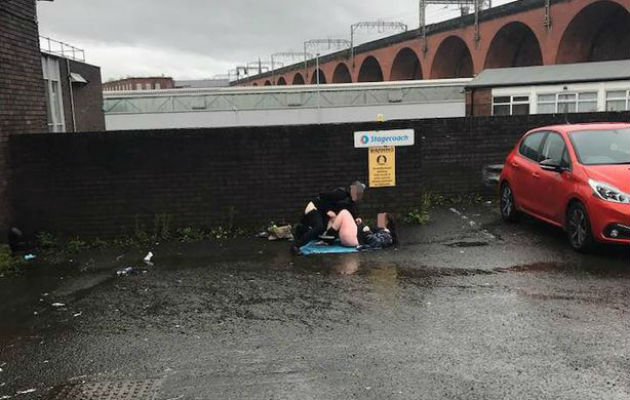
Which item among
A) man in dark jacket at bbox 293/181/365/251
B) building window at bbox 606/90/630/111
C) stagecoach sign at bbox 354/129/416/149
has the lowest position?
man in dark jacket at bbox 293/181/365/251

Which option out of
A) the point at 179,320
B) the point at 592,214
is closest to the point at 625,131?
the point at 592,214

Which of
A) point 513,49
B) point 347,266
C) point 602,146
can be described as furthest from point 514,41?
point 347,266

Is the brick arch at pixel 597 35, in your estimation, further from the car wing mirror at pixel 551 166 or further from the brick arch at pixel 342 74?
the brick arch at pixel 342 74

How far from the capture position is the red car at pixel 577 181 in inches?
260

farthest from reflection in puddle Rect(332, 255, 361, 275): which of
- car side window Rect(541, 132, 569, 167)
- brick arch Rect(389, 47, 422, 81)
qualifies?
brick arch Rect(389, 47, 422, 81)

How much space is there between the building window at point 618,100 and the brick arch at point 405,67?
36899 millimetres

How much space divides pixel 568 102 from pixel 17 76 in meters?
19.4

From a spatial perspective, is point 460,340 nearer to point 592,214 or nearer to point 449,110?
point 592,214

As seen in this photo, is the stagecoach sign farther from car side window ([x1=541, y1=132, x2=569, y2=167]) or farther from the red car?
car side window ([x1=541, y1=132, x2=569, y2=167])

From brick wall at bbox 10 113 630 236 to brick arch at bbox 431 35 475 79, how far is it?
41581mm

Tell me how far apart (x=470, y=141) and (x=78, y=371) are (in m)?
8.98

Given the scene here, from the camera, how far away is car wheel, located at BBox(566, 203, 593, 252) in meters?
6.84

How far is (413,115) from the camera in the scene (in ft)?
109

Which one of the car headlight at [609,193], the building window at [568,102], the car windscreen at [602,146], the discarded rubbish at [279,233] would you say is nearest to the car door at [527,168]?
the car windscreen at [602,146]
